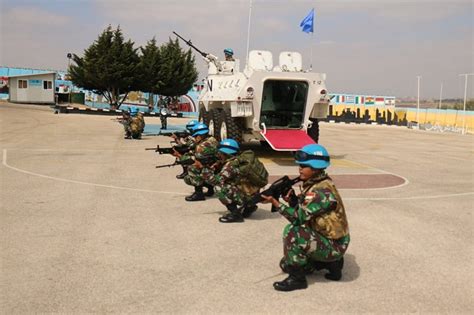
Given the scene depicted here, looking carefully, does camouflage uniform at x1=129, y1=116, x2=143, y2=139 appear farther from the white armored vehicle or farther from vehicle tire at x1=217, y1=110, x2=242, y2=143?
vehicle tire at x1=217, y1=110, x2=242, y2=143

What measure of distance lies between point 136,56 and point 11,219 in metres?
33.4

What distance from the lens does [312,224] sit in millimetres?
4230

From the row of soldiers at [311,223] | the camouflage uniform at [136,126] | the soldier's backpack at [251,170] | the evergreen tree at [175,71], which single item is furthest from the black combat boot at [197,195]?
the evergreen tree at [175,71]

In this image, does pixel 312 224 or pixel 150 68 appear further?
pixel 150 68

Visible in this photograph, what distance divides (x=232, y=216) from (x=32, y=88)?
42.1 meters

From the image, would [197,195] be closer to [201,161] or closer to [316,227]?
[201,161]

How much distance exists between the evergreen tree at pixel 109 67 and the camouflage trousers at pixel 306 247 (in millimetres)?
33625

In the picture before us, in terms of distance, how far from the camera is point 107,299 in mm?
3855

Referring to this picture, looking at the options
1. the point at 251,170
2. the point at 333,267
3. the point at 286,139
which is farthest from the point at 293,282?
the point at 286,139

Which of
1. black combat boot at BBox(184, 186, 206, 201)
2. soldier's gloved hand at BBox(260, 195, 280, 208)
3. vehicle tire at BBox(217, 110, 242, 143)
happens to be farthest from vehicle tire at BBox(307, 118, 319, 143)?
soldier's gloved hand at BBox(260, 195, 280, 208)

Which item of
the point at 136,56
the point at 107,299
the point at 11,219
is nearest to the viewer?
the point at 107,299

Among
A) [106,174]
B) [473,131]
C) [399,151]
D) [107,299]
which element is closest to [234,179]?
[107,299]

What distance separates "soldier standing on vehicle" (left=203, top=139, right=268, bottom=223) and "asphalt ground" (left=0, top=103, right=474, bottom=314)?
29 cm

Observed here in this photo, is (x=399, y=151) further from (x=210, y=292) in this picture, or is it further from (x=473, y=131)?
(x=473, y=131)
